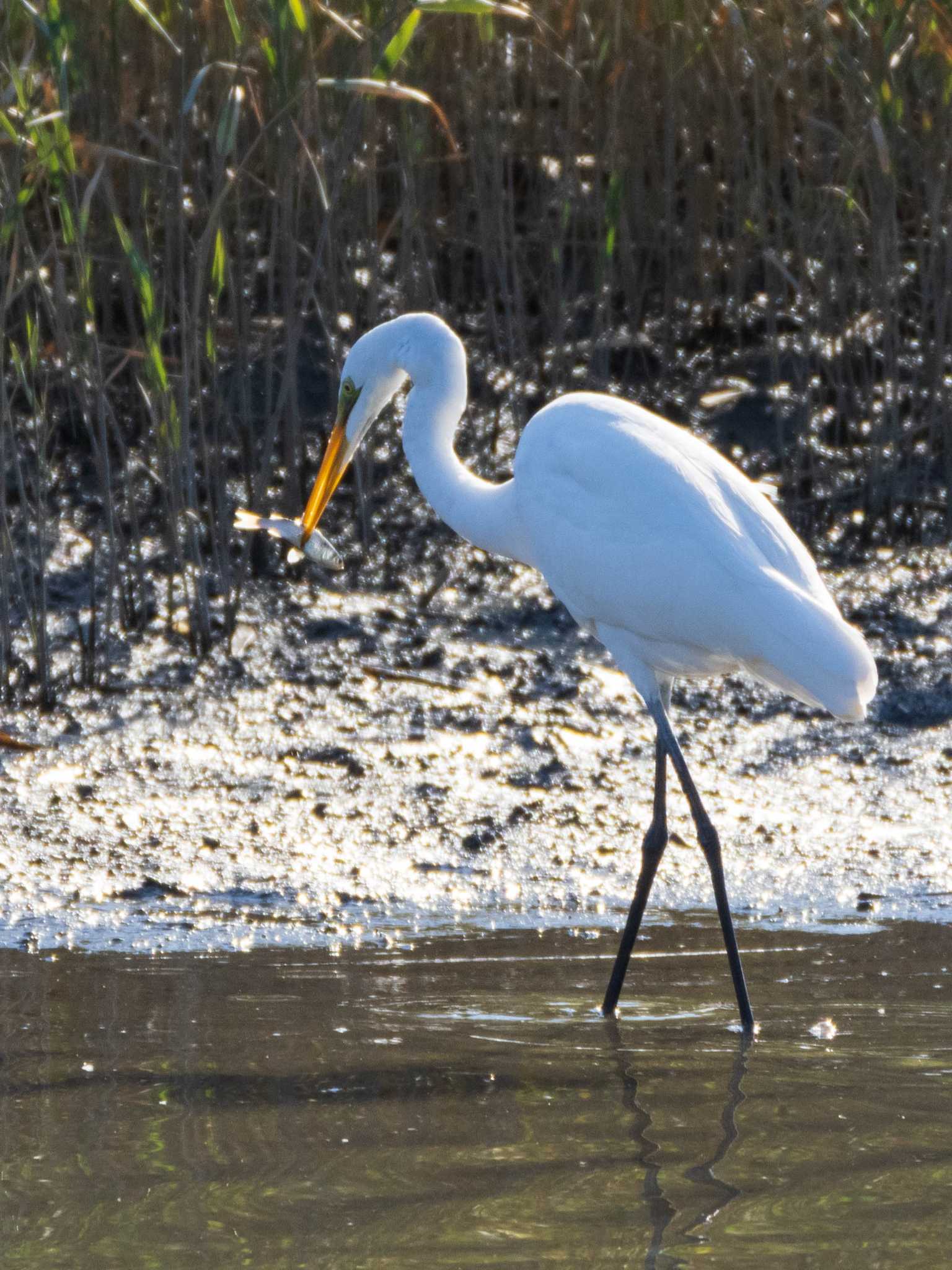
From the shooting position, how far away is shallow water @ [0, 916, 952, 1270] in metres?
2.46

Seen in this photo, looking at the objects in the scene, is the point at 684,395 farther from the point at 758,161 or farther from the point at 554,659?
the point at 554,659

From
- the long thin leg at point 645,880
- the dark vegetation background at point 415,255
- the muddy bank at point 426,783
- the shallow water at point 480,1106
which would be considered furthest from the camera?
the dark vegetation background at point 415,255

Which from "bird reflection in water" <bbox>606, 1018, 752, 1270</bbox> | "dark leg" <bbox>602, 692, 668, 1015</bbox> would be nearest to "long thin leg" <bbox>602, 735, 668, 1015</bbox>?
"dark leg" <bbox>602, 692, 668, 1015</bbox>

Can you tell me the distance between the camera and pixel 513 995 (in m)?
3.57

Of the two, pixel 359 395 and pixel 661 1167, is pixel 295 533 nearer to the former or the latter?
pixel 359 395

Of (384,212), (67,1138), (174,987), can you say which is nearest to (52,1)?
(174,987)

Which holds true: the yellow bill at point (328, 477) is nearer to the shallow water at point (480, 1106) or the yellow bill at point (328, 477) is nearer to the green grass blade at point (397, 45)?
the green grass blade at point (397, 45)

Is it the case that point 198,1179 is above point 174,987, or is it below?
below

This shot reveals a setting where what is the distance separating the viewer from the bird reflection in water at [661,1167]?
247 centimetres

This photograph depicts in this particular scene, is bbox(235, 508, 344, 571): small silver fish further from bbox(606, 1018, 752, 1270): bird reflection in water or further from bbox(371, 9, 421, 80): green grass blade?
bbox(606, 1018, 752, 1270): bird reflection in water

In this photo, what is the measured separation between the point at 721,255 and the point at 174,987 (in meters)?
5.22

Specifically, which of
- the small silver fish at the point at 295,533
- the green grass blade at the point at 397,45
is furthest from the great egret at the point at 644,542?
the green grass blade at the point at 397,45

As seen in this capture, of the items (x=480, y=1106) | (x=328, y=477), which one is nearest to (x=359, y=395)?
(x=328, y=477)

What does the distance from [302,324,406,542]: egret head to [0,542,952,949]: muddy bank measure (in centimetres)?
81
